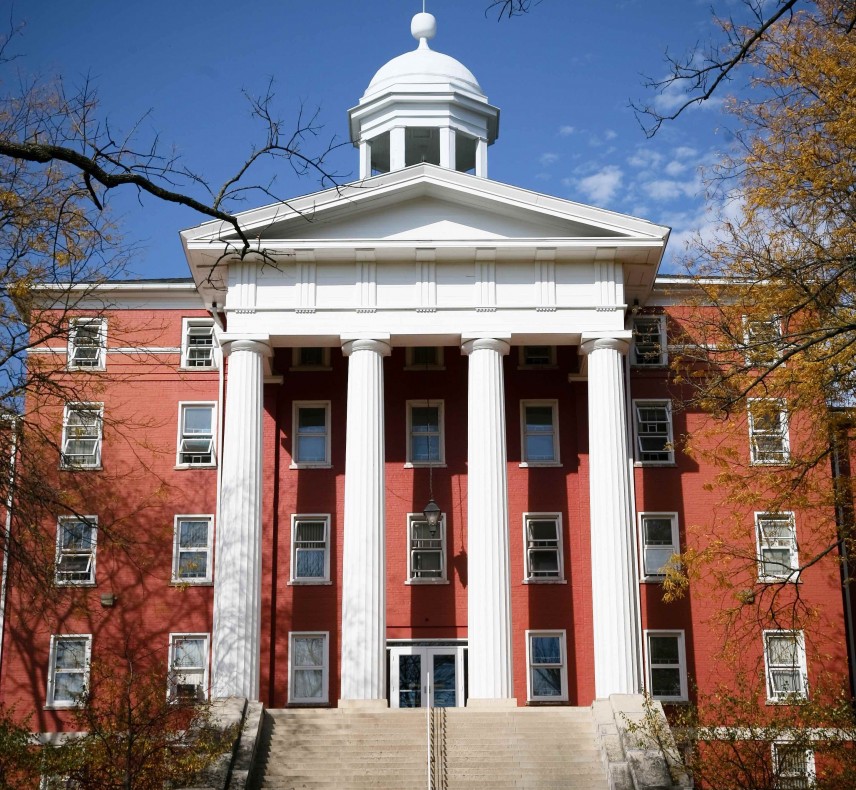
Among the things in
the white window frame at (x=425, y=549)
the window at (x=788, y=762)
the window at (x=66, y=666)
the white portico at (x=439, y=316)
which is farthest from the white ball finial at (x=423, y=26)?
the window at (x=788, y=762)

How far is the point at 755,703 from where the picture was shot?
27891 millimetres

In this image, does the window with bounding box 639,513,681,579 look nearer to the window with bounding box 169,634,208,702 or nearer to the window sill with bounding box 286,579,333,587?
the window sill with bounding box 286,579,333,587

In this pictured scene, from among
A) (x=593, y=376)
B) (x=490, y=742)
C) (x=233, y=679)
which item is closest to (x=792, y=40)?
(x=593, y=376)

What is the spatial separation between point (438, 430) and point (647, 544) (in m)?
6.91

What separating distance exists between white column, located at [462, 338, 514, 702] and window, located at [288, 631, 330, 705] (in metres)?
5.74

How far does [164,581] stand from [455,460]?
359 inches

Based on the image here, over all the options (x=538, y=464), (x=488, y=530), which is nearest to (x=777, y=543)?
(x=538, y=464)

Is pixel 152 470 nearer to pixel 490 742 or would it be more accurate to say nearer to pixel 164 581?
pixel 164 581

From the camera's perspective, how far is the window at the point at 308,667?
38.0 m

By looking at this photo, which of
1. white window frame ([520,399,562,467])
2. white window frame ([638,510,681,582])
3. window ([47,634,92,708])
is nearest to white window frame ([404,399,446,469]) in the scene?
white window frame ([520,399,562,467])

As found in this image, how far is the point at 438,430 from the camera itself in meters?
39.8

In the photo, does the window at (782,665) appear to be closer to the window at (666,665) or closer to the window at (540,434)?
the window at (666,665)

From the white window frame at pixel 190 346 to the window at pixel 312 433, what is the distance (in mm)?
Answer: 3158

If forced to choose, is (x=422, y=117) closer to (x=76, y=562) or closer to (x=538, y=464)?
(x=538, y=464)
